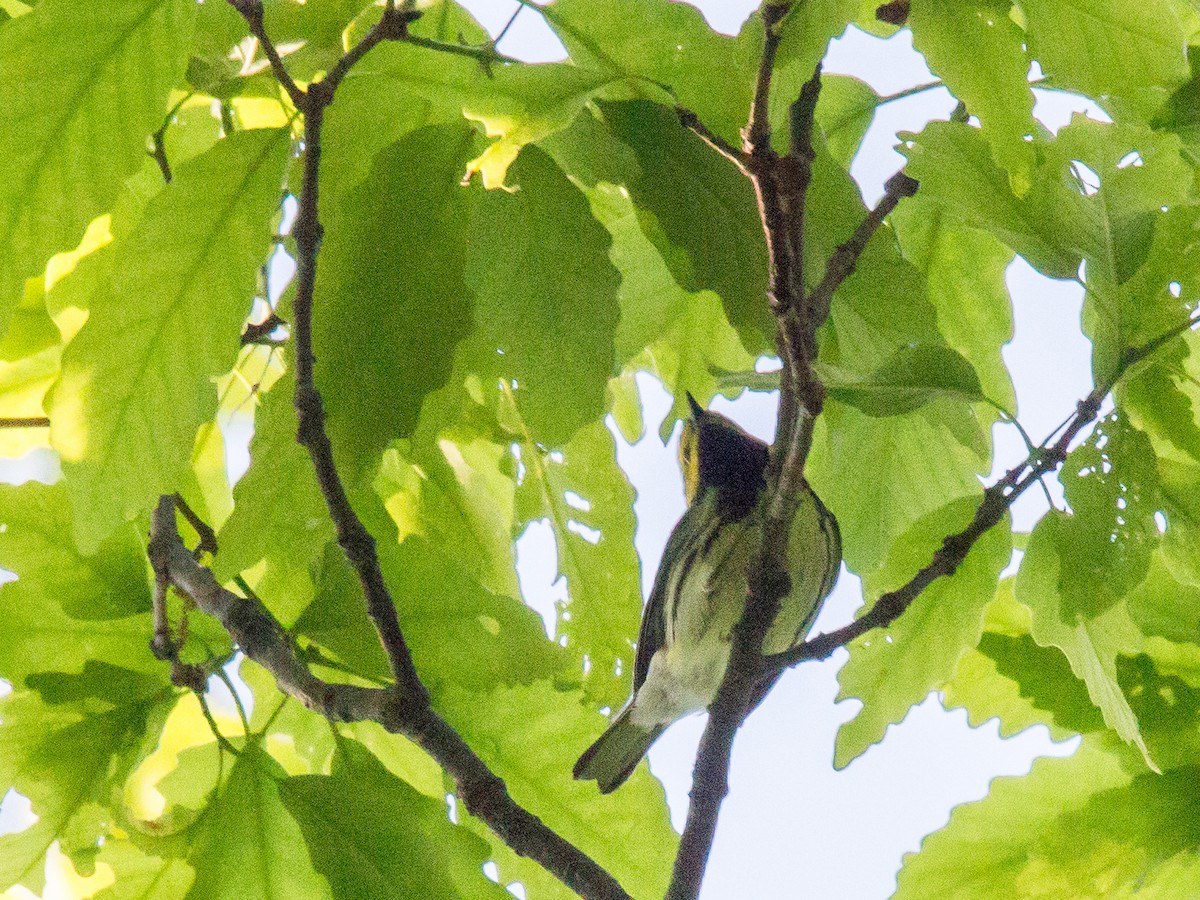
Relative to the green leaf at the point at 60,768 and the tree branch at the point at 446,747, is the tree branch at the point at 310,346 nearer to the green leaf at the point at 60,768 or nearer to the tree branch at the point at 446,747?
the tree branch at the point at 446,747

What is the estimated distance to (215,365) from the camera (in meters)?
1.00

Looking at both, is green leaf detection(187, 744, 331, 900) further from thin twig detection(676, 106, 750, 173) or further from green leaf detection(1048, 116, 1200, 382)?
green leaf detection(1048, 116, 1200, 382)

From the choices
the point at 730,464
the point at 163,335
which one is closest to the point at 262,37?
the point at 163,335

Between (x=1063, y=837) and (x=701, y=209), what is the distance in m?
0.80

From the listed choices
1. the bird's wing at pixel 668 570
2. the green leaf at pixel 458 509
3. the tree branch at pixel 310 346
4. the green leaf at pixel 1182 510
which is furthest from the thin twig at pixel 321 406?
the bird's wing at pixel 668 570

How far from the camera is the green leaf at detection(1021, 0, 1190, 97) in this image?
888mm

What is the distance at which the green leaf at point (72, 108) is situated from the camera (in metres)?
0.88

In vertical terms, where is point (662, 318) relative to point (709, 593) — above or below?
above

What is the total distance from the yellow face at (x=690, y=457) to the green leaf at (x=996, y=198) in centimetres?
107

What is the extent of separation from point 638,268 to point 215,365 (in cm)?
44

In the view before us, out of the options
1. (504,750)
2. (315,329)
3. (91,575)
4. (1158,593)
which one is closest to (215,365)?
(315,329)

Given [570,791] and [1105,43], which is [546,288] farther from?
[570,791]

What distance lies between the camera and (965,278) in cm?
126

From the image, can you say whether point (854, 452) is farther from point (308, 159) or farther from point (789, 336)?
point (308, 159)
